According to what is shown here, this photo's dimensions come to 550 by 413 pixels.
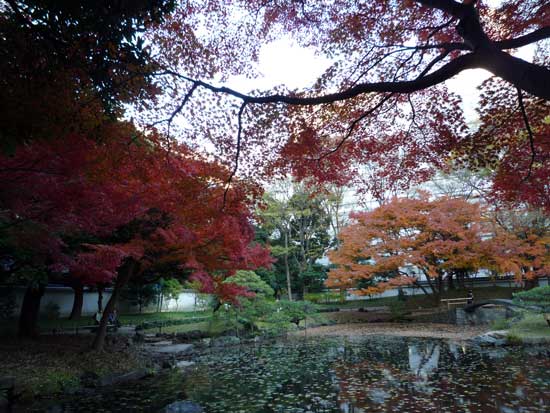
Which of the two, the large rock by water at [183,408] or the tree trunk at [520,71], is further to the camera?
the large rock by water at [183,408]

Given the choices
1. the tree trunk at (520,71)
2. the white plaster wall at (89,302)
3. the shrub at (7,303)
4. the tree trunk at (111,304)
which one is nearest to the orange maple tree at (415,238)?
the white plaster wall at (89,302)

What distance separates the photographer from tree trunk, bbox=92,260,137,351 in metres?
10.2

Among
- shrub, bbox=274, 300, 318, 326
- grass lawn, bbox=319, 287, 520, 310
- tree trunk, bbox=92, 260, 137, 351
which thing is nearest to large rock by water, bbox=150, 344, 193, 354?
tree trunk, bbox=92, 260, 137, 351

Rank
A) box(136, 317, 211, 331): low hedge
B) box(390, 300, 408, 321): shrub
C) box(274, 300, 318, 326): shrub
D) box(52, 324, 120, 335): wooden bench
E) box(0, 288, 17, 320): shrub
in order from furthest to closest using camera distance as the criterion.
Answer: box(390, 300, 408, 321): shrub
box(136, 317, 211, 331): low hedge
box(274, 300, 318, 326): shrub
box(0, 288, 17, 320): shrub
box(52, 324, 120, 335): wooden bench

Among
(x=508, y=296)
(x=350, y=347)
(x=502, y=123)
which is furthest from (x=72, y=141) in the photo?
(x=508, y=296)

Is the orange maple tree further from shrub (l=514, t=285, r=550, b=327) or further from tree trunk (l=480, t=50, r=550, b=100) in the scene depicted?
tree trunk (l=480, t=50, r=550, b=100)

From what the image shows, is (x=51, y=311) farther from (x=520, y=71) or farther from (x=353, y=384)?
(x=520, y=71)

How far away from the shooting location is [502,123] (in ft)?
22.1

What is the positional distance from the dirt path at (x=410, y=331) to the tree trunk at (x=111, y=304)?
9.34 meters

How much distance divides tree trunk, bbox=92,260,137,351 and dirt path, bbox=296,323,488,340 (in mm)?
9340

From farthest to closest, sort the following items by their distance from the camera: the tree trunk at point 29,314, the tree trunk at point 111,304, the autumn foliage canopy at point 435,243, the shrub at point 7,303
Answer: the autumn foliage canopy at point 435,243, the shrub at point 7,303, the tree trunk at point 29,314, the tree trunk at point 111,304

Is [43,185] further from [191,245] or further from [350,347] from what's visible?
[350,347]

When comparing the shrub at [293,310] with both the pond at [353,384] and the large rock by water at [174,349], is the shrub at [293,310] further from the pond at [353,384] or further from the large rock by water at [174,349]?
the pond at [353,384]

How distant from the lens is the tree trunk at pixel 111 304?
10.2m
